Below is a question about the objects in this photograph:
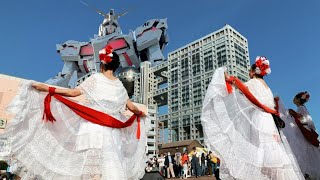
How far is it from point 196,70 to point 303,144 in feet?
248

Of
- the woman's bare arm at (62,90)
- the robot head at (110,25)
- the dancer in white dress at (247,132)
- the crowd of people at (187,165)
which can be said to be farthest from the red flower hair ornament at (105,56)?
the robot head at (110,25)

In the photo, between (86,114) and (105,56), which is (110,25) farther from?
(86,114)

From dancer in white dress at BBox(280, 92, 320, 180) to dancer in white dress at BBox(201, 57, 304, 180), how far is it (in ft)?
2.89

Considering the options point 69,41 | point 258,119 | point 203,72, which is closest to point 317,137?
point 258,119

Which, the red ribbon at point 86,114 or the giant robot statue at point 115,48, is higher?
the giant robot statue at point 115,48

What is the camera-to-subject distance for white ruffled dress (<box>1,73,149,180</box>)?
2855 mm

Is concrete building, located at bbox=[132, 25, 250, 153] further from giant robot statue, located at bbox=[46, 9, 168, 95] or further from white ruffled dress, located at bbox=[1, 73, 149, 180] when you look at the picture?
white ruffled dress, located at bbox=[1, 73, 149, 180]

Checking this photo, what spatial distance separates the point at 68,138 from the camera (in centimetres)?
320

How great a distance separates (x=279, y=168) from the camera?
123 inches

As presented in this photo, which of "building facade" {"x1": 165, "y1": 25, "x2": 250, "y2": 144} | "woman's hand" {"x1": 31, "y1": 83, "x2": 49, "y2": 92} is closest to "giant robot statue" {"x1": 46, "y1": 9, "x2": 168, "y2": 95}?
"building facade" {"x1": 165, "y1": 25, "x2": 250, "y2": 144}

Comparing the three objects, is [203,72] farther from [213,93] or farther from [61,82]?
[213,93]

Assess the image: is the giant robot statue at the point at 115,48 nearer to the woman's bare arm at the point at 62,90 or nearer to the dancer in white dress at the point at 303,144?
the dancer in white dress at the point at 303,144

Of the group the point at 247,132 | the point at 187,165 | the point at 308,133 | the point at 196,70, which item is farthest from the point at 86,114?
the point at 196,70

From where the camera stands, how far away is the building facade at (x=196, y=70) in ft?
238
